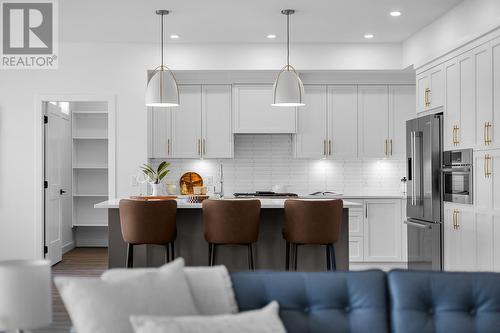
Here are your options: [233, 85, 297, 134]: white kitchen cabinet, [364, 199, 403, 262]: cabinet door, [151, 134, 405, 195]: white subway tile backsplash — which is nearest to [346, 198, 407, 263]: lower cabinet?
[364, 199, 403, 262]: cabinet door

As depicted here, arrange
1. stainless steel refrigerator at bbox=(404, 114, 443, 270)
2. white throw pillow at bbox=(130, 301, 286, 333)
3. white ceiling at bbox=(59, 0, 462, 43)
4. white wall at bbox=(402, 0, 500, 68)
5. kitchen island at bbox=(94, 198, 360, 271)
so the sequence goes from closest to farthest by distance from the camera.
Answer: white throw pillow at bbox=(130, 301, 286, 333) < white wall at bbox=(402, 0, 500, 68) < kitchen island at bbox=(94, 198, 360, 271) < white ceiling at bbox=(59, 0, 462, 43) < stainless steel refrigerator at bbox=(404, 114, 443, 270)

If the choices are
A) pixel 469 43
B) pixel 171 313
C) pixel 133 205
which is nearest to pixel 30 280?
pixel 171 313

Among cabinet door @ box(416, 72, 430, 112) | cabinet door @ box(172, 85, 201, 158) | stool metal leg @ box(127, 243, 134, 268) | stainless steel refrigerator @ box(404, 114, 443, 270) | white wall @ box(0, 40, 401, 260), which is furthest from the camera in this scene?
cabinet door @ box(172, 85, 201, 158)

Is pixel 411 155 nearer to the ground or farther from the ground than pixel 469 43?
nearer to the ground

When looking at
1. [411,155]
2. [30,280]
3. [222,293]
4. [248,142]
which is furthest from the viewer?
[248,142]

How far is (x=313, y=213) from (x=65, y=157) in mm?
5359

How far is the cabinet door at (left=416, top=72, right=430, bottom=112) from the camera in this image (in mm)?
6574

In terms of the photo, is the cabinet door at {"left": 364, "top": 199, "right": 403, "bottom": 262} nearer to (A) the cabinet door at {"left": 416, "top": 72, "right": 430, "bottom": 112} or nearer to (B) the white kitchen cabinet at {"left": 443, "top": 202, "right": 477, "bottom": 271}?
(A) the cabinet door at {"left": 416, "top": 72, "right": 430, "bottom": 112}

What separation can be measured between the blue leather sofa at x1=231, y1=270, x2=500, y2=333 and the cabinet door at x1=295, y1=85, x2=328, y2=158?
216 inches

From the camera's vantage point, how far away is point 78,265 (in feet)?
25.4

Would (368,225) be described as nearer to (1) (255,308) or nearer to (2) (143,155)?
(2) (143,155)

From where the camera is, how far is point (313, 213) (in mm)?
4738

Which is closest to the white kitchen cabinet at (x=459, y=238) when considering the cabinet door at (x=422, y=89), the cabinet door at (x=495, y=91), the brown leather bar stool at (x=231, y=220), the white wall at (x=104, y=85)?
the cabinet door at (x=495, y=91)

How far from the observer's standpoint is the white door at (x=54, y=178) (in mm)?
7574
